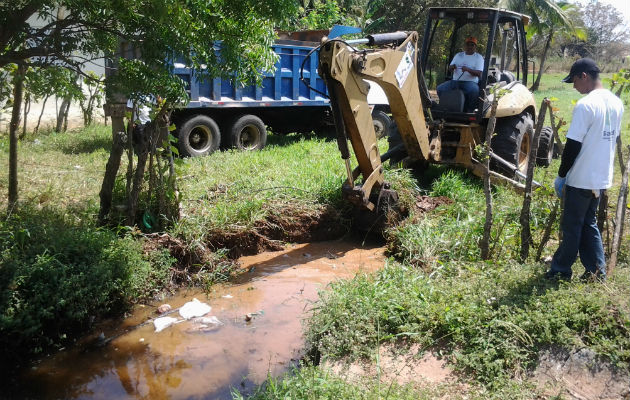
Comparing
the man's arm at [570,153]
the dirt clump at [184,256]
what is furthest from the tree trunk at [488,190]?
the dirt clump at [184,256]

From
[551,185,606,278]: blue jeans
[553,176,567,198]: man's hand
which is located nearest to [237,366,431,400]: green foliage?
[551,185,606,278]: blue jeans

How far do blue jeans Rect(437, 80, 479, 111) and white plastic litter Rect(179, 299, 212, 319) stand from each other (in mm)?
4599

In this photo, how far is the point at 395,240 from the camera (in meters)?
6.85

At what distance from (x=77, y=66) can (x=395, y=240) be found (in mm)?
4016

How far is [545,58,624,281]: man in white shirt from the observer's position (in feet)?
14.6

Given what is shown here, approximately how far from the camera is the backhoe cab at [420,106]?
6102 millimetres

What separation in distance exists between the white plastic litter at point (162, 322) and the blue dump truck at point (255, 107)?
5.10 m

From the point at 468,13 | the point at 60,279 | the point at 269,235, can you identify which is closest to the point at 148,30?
the point at 60,279

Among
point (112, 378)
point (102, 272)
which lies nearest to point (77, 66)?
point (102, 272)

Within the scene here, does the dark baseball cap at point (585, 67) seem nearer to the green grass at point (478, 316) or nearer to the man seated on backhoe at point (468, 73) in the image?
the green grass at point (478, 316)

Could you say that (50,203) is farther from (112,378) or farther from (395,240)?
(395,240)

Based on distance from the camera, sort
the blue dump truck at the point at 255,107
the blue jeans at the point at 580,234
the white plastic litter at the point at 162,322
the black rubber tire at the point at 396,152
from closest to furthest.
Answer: the blue jeans at the point at 580,234
the white plastic litter at the point at 162,322
the black rubber tire at the point at 396,152
the blue dump truck at the point at 255,107

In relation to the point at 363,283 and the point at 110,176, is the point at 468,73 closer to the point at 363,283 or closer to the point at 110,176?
the point at 363,283

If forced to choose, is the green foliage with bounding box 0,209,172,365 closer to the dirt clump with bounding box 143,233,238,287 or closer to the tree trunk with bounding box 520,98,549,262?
the dirt clump with bounding box 143,233,238,287
